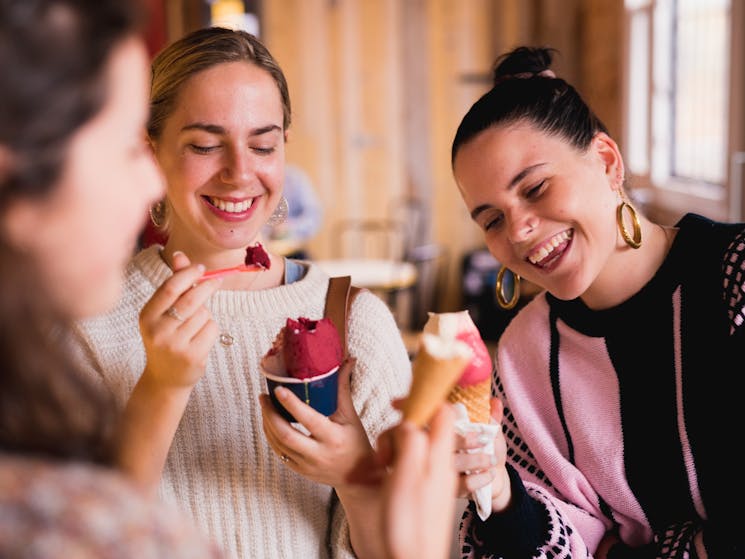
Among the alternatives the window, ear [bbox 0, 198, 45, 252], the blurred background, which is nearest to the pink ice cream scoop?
ear [bbox 0, 198, 45, 252]

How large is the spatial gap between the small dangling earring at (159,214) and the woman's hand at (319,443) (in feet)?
2.13

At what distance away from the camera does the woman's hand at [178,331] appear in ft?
4.13

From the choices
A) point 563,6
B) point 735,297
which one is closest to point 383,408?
point 735,297

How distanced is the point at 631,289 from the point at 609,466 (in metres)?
0.37

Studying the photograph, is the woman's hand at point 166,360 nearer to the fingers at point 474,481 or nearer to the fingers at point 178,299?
the fingers at point 178,299

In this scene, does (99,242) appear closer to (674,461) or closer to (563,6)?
(674,461)

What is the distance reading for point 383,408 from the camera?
5.17 ft

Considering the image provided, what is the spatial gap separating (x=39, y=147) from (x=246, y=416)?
1008 millimetres

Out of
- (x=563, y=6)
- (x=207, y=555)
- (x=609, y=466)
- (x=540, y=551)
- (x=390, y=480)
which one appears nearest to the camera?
(x=207, y=555)

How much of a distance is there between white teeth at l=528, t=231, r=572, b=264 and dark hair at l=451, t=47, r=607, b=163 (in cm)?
19

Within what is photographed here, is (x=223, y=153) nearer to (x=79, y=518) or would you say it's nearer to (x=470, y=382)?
(x=470, y=382)

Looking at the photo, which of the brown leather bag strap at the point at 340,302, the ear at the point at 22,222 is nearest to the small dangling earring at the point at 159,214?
the brown leather bag strap at the point at 340,302

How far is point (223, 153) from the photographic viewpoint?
5.19ft

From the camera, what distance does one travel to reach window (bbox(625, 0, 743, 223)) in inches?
163
